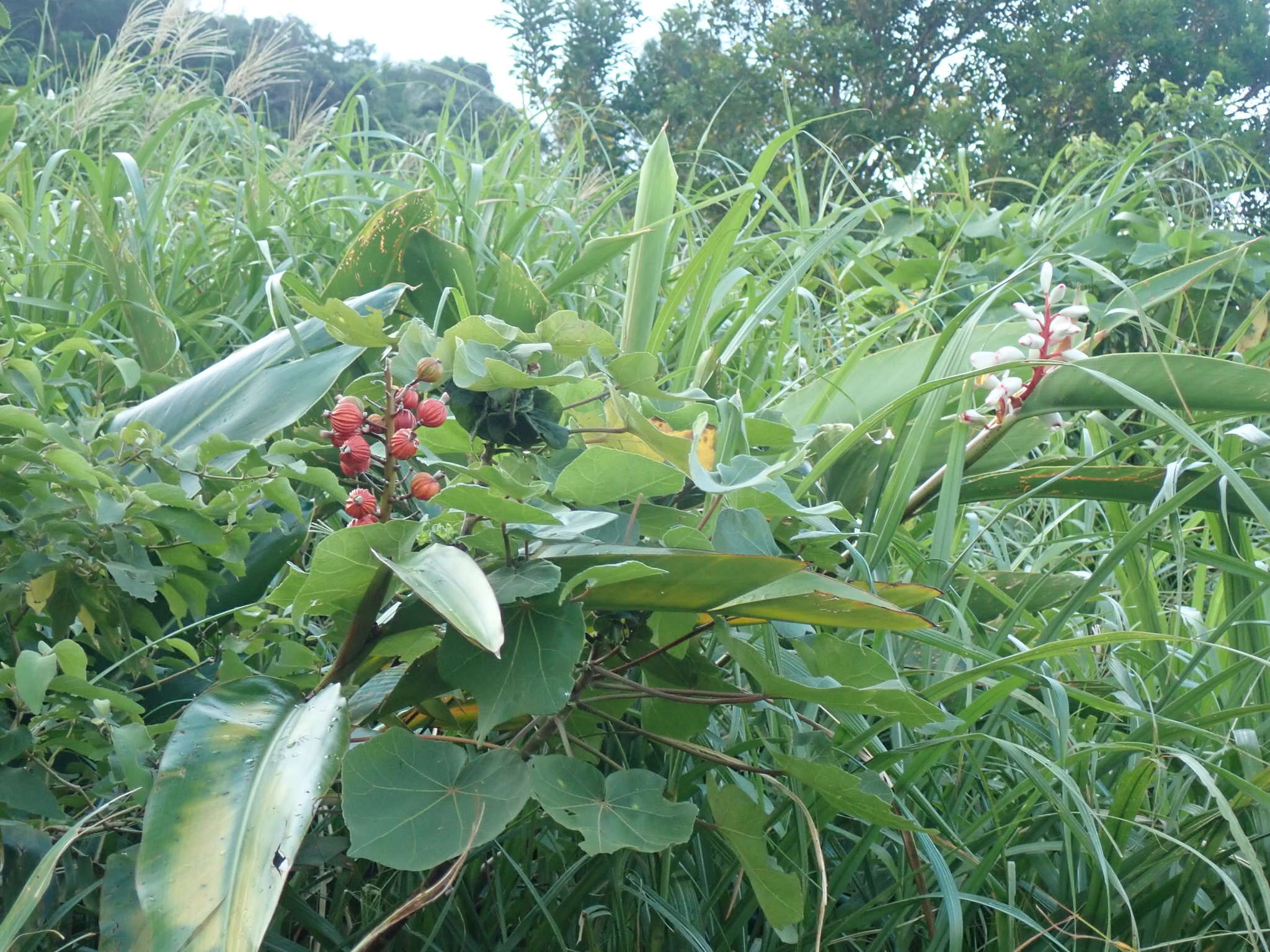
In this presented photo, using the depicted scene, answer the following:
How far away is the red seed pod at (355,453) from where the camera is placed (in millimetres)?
538

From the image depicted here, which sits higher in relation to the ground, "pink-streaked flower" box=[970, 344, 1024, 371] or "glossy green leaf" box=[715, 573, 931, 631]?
"pink-streaked flower" box=[970, 344, 1024, 371]

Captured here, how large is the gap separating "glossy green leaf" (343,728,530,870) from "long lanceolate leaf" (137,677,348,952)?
0.10ft

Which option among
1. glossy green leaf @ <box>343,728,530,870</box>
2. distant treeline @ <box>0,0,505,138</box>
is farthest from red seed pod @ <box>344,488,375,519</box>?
distant treeline @ <box>0,0,505,138</box>

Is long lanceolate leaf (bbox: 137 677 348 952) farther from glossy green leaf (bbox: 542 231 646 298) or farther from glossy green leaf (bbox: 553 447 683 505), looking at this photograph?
glossy green leaf (bbox: 542 231 646 298)

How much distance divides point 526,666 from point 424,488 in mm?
114

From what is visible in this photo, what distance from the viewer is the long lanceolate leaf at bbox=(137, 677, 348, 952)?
430 mm

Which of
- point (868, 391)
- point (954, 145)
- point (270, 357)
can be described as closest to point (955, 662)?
point (868, 391)

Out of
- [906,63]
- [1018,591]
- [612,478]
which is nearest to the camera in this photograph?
[612,478]

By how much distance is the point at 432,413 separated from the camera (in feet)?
1.80

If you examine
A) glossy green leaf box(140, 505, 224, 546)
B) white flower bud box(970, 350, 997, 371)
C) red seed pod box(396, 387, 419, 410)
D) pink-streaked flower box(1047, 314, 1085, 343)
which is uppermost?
pink-streaked flower box(1047, 314, 1085, 343)

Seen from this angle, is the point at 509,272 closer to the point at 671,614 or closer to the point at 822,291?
the point at 671,614

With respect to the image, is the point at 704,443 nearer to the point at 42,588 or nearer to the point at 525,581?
the point at 525,581

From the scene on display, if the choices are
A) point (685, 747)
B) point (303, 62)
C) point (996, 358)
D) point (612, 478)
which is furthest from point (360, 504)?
point (303, 62)

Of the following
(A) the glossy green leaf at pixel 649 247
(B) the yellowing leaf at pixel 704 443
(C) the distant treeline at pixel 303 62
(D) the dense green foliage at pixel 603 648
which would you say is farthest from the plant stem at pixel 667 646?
(C) the distant treeline at pixel 303 62
